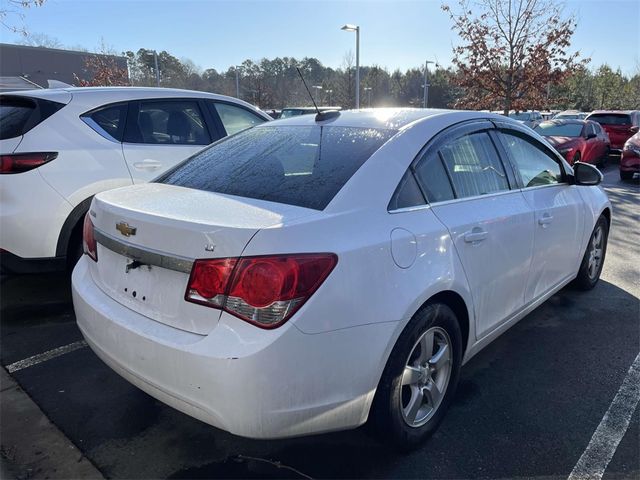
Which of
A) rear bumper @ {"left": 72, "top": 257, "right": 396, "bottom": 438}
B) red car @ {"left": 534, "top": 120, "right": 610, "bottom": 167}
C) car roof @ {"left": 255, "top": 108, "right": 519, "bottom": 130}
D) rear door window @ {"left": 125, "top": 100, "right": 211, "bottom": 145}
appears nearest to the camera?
rear bumper @ {"left": 72, "top": 257, "right": 396, "bottom": 438}

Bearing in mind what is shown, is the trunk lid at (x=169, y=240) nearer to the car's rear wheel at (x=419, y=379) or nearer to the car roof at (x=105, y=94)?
the car's rear wheel at (x=419, y=379)

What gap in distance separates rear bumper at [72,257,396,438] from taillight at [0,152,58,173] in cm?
215

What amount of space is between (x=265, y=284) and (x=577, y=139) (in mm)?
12127

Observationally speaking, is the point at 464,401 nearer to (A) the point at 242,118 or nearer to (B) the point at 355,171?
(B) the point at 355,171

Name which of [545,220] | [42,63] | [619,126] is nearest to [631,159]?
[619,126]

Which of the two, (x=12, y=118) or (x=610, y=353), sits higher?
(x=12, y=118)

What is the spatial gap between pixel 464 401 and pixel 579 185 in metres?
2.10

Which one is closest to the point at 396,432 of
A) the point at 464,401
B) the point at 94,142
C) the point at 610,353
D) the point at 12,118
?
the point at 464,401

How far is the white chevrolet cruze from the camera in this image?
1.82 meters

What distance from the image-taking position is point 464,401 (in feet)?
9.37

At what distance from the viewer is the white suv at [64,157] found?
3.62 metres

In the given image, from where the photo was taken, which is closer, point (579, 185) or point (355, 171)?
point (355, 171)

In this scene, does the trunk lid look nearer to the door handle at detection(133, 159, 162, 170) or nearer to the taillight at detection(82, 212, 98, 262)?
the taillight at detection(82, 212, 98, 262)

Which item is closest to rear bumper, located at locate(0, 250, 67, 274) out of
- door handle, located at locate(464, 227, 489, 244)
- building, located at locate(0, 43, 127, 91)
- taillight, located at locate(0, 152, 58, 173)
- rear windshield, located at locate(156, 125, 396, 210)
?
taillight, located at locate(0, 152, 58, 173)
